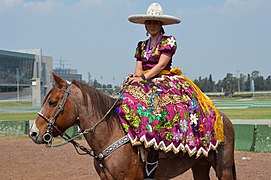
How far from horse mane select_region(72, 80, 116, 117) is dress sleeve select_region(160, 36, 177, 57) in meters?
0.95

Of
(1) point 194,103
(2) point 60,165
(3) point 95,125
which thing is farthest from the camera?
(2) point 60,165

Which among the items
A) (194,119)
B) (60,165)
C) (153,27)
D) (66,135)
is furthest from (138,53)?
(60,165)

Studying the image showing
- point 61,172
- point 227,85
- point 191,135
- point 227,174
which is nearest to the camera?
point 191,135

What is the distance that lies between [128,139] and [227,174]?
65.4 inches

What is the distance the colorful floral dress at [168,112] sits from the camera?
483 centimetres

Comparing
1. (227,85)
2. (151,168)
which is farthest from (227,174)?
(227,85)

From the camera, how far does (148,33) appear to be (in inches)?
213

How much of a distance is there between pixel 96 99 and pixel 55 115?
54 cm

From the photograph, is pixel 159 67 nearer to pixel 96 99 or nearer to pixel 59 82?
pixel 96 99

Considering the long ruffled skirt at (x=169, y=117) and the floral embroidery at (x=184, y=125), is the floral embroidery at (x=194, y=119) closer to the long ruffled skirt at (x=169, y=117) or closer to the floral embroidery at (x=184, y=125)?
the long ruffled skirt at (x=169, y=117)

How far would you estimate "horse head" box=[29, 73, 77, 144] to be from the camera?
450cm

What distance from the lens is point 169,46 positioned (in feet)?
17.0

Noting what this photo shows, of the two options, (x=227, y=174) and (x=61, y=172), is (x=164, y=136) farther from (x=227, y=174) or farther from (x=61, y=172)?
(x=61, y=172)

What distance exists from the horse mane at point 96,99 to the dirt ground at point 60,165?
5083mm
